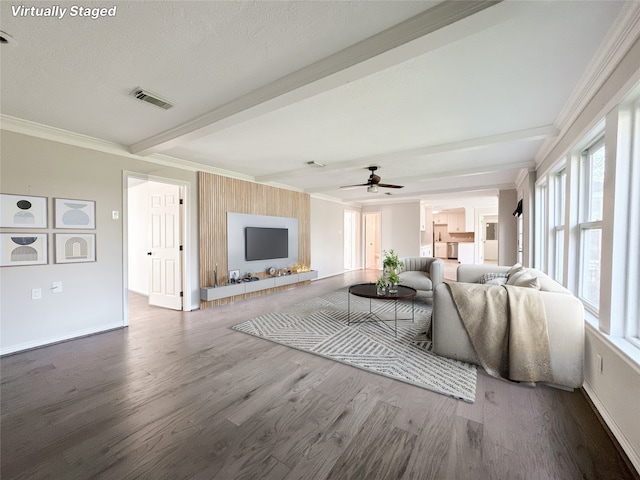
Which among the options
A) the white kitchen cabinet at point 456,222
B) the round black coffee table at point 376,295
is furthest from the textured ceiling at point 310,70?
the white kitchen cabinet at point 456,222

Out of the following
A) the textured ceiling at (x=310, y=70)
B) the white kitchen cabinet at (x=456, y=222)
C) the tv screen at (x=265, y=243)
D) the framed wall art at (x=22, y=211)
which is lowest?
the tv screen at (x=265, y=243)

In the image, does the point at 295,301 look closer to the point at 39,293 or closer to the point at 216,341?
the point at 216,341

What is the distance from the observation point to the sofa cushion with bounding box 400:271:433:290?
5.02 meters

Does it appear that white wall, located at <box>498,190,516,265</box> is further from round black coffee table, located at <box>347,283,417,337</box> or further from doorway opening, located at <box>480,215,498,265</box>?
doorway opening, located at <box>480,215,498,265</box>

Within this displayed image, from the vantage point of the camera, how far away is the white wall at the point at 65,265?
118 inches

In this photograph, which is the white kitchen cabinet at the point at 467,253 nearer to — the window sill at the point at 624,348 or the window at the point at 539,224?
the window at the point at 539,224

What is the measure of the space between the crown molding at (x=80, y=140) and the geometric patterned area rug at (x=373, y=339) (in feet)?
9.28

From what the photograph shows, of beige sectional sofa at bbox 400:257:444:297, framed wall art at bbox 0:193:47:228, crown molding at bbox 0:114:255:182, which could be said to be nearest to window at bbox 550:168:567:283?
beige sectional sofa at bbox 400:257:444:297

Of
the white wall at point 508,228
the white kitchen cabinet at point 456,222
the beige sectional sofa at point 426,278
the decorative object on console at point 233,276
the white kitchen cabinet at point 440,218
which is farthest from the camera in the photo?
the white kitchen cabinet at point 440,218

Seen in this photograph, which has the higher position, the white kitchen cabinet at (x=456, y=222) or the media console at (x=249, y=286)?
the white kitchen cabinet at (x=456, y=222)

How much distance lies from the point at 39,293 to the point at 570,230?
231 inches

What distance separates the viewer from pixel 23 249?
3074mm

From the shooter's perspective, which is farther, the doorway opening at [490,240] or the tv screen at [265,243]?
the doorway opening at [490,240]

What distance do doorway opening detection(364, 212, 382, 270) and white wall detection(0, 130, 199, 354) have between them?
7.74 m
